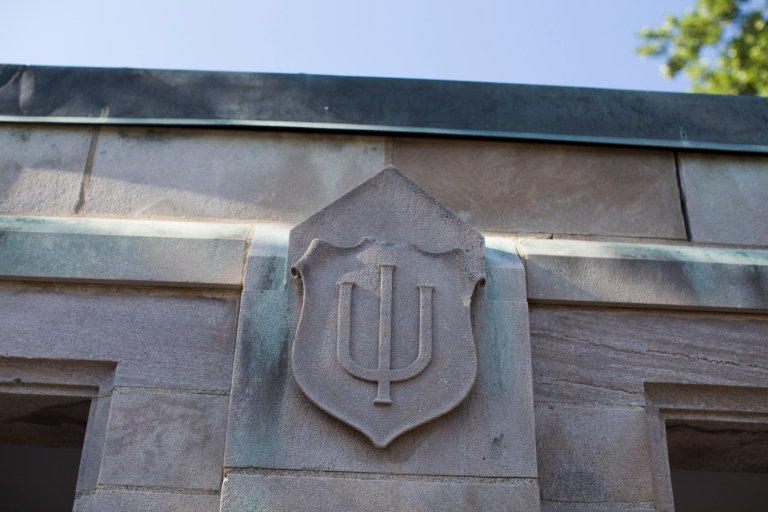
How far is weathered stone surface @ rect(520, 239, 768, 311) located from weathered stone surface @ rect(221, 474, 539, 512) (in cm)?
74

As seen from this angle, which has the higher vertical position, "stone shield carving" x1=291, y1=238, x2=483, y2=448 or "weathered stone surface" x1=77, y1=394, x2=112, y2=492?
"stone shield carving" x1=291, y1=238, x2=483, y2=448

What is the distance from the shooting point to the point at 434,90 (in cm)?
320

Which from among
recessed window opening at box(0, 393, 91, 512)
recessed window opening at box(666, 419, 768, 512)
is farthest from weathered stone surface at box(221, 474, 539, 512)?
recessed window opening at box(0, 393, 91, 512)

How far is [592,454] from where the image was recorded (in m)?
2.50

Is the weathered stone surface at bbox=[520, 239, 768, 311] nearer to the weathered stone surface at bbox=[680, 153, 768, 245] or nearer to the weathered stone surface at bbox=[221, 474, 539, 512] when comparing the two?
the weathered stone surface at bbox=[680, 153, 768, 245]

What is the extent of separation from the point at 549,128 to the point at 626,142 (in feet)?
1.03

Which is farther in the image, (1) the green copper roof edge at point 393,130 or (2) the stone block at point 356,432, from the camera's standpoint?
(1) the green copper roof edge at point 393,130

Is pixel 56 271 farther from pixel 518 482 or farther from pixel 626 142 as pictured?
pixel 626 142

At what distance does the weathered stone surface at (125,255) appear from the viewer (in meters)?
2.66

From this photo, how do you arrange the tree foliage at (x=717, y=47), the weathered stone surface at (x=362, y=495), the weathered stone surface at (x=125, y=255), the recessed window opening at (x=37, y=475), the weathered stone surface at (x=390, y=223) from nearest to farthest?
the weathered stone surface at (x=362, y=495), the weathered stone surface at (x=390, y=223), the weathered stone surface at (x=125, y=255), the recessed window opening at (x=37, y=475), the tree foliage at (x=717, y=47)

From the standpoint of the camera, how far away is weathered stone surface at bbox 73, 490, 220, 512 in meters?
2.37

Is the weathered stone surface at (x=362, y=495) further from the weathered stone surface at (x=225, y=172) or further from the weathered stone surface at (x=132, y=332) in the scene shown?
the weathered stone surface at (x=225, y=172)

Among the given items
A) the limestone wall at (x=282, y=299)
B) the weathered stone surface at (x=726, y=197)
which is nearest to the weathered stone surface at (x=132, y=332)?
the limestone wall at (x=282, y=299)

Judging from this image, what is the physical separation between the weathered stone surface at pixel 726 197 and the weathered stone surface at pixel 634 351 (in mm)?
409
